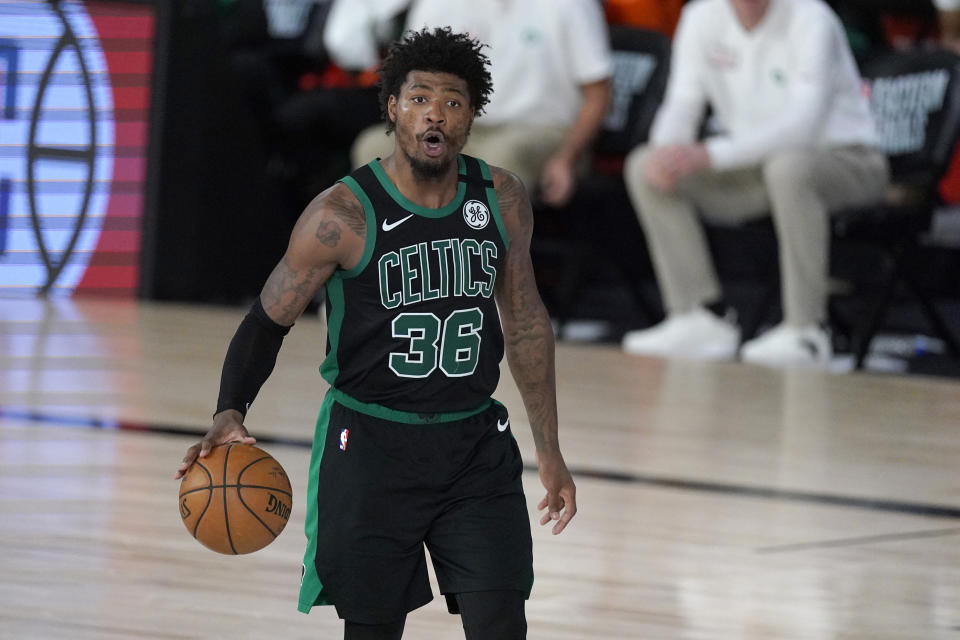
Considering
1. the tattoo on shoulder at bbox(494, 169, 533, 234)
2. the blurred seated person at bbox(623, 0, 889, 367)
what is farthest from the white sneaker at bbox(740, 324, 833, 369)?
the tattoo on shoulder at bbox(494, 169, 533, 234)

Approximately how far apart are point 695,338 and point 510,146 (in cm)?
121

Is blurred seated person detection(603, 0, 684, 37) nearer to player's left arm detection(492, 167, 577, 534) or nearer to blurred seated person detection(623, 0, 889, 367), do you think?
blurred seated person detection(623, 0, 889, 367)

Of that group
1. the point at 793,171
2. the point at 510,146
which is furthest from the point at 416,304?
the point at 510,146

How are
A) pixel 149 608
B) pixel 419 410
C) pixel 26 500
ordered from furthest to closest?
1. pixel 26 500
2. pixel 149 608
3. pixel 419 410

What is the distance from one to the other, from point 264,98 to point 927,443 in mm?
4511

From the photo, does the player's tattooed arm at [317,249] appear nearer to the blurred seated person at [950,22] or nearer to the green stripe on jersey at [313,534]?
the green stripe on jersey at [313,534]

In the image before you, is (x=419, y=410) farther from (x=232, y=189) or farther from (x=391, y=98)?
(x=232, y=189)

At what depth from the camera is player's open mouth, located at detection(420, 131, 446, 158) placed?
2.58m

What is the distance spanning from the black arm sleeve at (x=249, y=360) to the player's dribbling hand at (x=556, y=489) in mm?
482

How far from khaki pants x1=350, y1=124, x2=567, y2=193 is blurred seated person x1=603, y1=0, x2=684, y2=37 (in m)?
1.09

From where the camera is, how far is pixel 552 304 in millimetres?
8562

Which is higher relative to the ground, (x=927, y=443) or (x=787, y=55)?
(x=787, y=55)

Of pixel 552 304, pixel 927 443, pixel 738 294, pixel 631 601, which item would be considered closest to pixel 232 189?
pixel 552 304

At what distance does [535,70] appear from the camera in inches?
313
